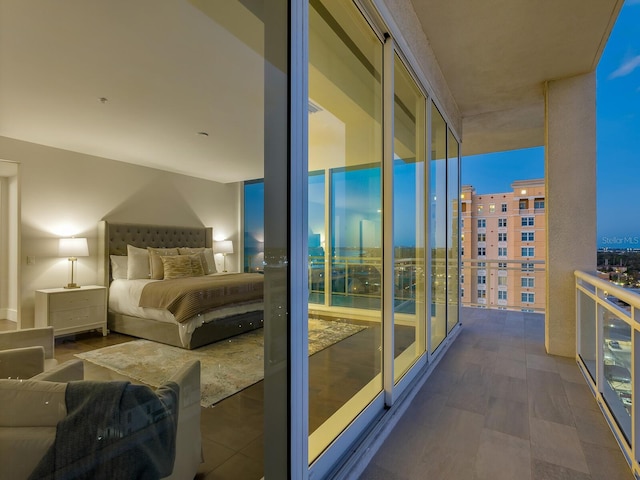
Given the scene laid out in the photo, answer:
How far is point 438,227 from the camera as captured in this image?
11.0 ft

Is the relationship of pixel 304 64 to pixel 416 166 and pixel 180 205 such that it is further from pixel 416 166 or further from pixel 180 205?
pixel 416 166

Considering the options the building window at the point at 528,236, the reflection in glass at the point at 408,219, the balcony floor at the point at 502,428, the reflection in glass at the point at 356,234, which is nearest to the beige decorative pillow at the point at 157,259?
the reflection in glass at the point at 356,234

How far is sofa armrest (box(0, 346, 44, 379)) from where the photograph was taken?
643 mm

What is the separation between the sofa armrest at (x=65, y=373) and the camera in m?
0.71

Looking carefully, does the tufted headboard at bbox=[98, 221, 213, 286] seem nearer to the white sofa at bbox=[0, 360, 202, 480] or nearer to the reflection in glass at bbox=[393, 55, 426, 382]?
the white sofa at bbox=[0, 360, 202, 480]

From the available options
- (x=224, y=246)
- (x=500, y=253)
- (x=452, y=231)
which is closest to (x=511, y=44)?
(x=452, y=231)

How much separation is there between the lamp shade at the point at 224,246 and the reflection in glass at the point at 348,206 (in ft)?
1.74

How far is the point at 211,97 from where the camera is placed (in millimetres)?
1198

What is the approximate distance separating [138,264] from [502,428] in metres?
2.22

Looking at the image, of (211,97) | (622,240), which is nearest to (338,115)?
(211,97)

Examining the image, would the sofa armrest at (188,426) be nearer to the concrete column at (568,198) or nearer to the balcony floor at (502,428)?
the balcony floor at (502,428)

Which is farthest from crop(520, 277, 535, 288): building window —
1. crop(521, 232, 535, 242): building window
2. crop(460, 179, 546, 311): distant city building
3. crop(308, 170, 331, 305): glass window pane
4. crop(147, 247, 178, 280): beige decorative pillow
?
crop(147, 247, 178, 280): beige decorative pillow

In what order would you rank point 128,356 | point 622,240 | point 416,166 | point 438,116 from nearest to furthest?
1. point 128,356
2. point 622,240
3. point 416,166
4. point 438,116

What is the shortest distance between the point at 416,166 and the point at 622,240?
1.70 metres
